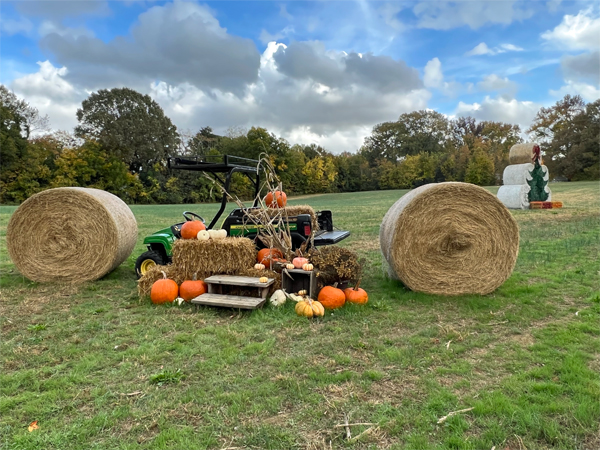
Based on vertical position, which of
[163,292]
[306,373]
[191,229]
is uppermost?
[191,229]

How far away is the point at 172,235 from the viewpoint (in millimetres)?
6309

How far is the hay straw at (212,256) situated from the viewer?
5.07 m

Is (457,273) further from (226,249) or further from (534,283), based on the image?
(226,249)

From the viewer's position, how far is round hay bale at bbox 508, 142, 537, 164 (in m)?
16.0

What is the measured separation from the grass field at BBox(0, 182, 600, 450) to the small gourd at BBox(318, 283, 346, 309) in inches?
6.6

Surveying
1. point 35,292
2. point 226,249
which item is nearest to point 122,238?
point 35,292

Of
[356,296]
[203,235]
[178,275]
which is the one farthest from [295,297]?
[178,275]

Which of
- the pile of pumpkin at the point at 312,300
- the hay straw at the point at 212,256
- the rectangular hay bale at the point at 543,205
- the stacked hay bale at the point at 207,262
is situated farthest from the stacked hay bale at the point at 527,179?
the hay straw at the point at 212,256

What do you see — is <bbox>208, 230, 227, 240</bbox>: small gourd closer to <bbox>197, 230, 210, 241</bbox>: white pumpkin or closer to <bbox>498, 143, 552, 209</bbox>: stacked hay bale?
<bbox>197, 230, 210, 241</bbox>: white pumpkin

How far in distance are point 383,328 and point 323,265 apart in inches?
46.9

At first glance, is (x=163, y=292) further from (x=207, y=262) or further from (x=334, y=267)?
(x=334, y=267)

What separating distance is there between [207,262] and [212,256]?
4.2 inches

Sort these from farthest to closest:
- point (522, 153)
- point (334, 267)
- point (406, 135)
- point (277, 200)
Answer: point (406, 135) → point (522, 153) → point (277, 200) → point (334, 267)

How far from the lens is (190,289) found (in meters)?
4.90
